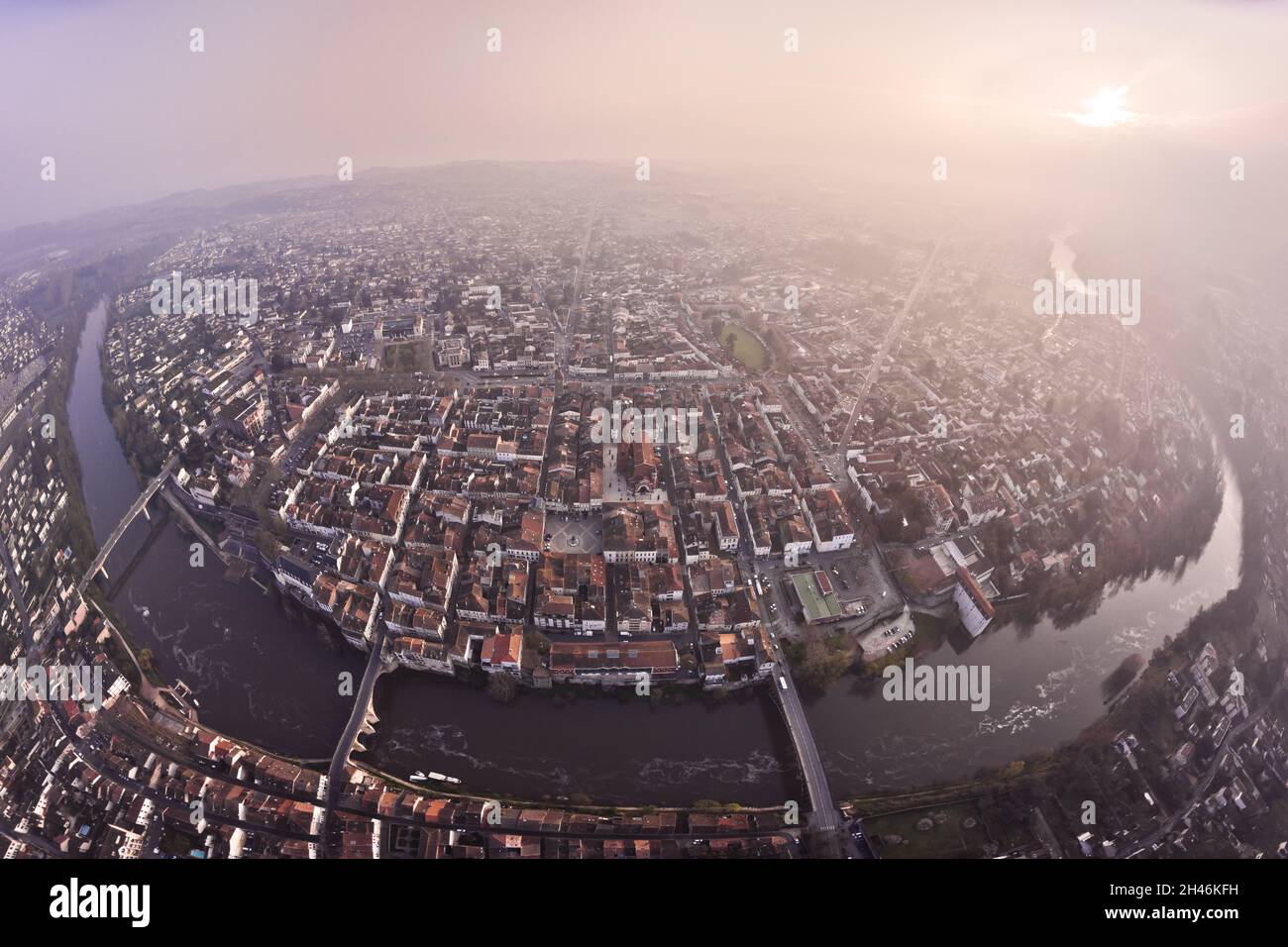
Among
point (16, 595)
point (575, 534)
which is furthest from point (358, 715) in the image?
point (16, 595)

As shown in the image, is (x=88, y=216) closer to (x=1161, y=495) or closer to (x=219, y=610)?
(x=219, y=610)

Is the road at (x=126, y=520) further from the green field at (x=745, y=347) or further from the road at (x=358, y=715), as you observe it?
the green field at (x=745, y=347)

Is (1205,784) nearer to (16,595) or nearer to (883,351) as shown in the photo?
(883,351)

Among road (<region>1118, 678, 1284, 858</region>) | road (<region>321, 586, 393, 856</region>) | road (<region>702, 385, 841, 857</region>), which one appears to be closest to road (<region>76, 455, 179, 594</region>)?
road (<region>321, 586, 393, 856</region>)

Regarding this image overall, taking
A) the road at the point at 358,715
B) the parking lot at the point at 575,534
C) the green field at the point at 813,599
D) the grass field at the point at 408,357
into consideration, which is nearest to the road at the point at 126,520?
the road at the point at 358,715

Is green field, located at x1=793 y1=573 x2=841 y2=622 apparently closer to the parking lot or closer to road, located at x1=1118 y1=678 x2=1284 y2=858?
the parking lot
